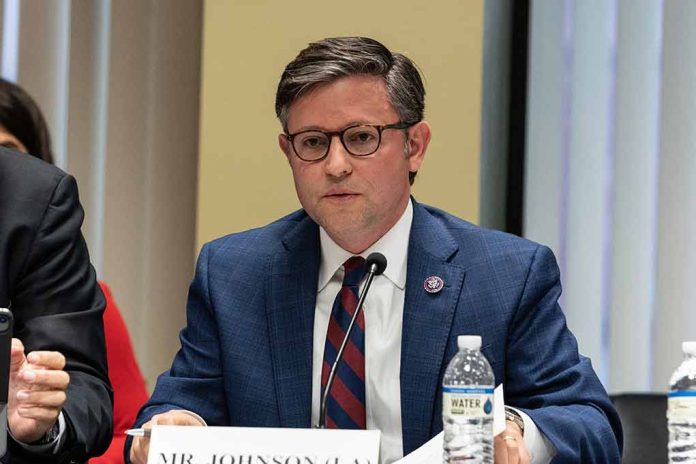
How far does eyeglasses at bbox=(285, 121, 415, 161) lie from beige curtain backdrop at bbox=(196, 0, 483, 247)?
1.32m

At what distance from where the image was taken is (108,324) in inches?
A: 134

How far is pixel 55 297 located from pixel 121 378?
1162mm

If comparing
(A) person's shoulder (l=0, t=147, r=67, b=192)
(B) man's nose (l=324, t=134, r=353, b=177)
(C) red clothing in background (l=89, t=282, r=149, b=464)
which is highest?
(B) man's nose (l=324, t=134, r=353, b=177)

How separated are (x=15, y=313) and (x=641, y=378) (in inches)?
90.5

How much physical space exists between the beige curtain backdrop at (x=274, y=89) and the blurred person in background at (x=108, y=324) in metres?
0.64

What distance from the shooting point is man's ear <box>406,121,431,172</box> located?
2.55 m

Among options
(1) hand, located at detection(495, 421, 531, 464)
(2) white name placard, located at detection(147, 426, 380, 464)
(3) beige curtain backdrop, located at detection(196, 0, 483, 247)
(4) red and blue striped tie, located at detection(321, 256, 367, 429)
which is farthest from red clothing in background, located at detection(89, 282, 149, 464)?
(1) hand, located at detection(495, 421, 531, 464)

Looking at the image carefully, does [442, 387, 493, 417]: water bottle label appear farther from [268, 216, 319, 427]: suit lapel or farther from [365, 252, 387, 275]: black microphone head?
[268, 216, 319, 427]: suit lapel

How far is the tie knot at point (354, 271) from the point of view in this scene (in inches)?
96.7

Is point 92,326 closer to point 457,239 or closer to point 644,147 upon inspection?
point 457,239

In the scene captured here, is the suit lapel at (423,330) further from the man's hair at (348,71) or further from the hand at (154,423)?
the hand at (154,423)

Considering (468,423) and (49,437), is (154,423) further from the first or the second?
(468,423)

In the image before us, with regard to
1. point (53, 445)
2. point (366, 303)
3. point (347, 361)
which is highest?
point (366, 303)

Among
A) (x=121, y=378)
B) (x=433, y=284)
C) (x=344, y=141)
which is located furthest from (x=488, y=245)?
(x=121, y=378)
